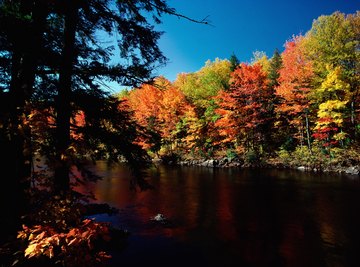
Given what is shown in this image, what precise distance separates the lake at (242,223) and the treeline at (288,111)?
8824 mm

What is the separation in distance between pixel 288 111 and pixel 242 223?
27512 mm

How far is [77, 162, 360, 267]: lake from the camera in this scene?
32.1 feet

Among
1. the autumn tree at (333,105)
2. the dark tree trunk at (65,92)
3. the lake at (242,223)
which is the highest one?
the autumn tree at (333,105)

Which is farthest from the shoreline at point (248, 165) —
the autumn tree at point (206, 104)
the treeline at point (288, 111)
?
the autumn tree at point (206, 104)

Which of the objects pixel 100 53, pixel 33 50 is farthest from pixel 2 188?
pixel 100 53

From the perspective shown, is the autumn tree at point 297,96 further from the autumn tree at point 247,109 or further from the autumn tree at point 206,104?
the autumn tree at point 206,104

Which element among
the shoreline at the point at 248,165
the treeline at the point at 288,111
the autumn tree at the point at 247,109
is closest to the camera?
the shoreline at the point at 248,165

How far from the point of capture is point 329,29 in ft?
115

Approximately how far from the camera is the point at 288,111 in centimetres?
3697

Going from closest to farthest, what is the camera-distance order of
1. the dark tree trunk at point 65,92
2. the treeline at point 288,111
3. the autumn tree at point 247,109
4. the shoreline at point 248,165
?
the dark tree trunk at point 65,92, the shoreline at point 248,165, the treeline at point 288,111, the autumn tree at point 247,109

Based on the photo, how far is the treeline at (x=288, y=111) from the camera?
29.7 meters

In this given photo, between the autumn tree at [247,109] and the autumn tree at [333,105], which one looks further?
the autumn tree at [247,109]

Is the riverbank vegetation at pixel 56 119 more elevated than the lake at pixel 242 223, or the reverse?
the riverbank vegetation at pixel 56 119

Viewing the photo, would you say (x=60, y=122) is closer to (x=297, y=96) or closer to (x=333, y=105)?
(x=333, y=105)
